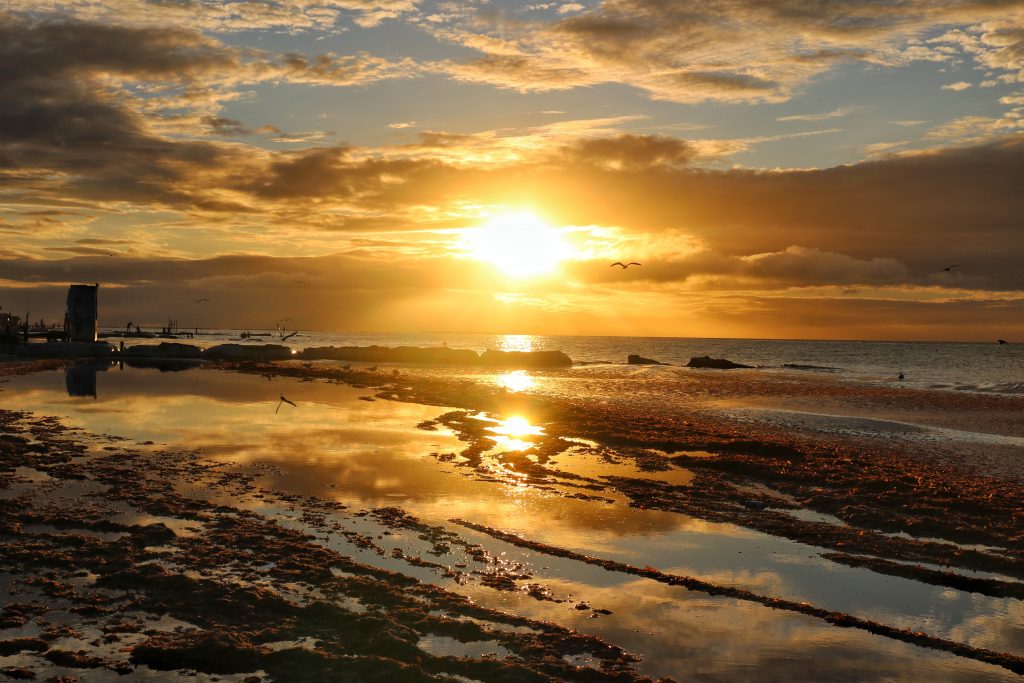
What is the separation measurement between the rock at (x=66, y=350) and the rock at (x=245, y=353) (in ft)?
35.2

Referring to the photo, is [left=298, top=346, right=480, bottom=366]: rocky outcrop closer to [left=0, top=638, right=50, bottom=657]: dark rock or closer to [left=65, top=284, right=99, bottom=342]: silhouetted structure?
[left=65, top=284, right=99, bottom=342]: silhouetted structure

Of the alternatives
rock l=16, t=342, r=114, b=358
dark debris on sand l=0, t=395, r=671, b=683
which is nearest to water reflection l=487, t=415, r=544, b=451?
dark debris on sand l=0, t=395, r=671, b=683

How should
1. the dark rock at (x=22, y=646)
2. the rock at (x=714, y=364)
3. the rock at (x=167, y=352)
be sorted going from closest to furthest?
the dark rock at (x=22, y=646)
the rock at (x=167, y=352)
the rock at (x=714, y=364)

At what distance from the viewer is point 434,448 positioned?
26.0m

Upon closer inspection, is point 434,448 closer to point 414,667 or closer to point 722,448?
point 722,448

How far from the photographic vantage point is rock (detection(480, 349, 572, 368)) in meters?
101

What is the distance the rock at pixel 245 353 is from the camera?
86.6 metres

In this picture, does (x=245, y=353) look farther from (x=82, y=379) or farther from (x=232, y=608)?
(x=232, y=608)

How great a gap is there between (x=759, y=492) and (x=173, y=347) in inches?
3185

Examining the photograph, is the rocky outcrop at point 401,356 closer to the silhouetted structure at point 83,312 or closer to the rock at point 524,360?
the rock at point 524,360

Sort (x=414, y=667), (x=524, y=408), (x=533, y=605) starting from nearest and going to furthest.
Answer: (x=414, y=667)
(x=533, y=605)
(x=524, y=408)

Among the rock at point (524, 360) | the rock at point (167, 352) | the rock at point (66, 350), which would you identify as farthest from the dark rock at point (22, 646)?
the rock at point (524, 360)

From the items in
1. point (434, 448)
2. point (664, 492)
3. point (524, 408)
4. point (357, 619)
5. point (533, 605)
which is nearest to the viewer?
point (357, 619)

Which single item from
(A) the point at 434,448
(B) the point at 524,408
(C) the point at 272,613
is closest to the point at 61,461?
(A) the point at 434,448
